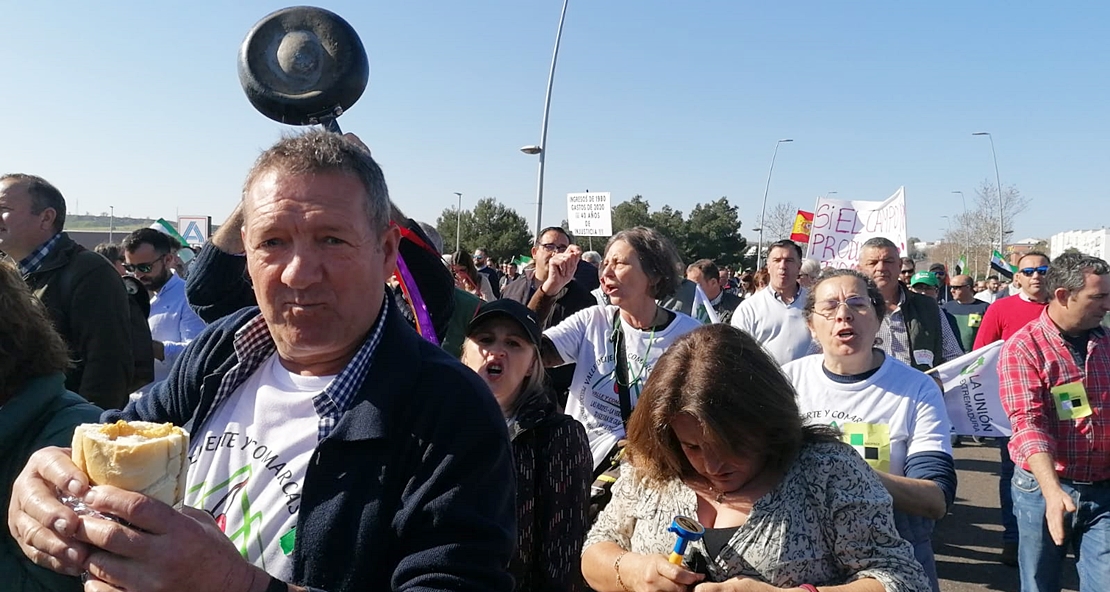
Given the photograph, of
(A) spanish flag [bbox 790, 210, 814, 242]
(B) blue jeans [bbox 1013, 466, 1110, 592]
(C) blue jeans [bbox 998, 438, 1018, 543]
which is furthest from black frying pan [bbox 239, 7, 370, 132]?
(A) spanish flag [bbox 790, 210, 814, 242]

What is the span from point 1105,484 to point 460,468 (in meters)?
3.80

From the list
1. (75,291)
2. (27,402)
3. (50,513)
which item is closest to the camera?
(50,513)

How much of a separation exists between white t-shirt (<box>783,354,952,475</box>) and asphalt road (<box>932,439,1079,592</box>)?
3.10 meters

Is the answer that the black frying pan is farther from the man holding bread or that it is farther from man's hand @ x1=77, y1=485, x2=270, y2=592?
man's hand @ x1=77, y1=485, x2=270, y2=592

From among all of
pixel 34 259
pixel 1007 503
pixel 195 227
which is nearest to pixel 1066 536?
pixel 1007 503

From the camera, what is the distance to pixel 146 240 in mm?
6129

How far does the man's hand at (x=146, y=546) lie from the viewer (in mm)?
1141

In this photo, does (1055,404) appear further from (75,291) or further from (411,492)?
(75,291)

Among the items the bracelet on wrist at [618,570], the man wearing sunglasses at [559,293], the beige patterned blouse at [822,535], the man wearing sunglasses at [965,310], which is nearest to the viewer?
the beige patterned blouse at [822,535]

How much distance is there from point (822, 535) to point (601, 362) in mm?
2269

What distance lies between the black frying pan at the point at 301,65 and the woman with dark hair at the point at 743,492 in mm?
1362

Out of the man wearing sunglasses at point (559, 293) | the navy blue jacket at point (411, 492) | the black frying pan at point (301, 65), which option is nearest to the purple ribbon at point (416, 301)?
the black frying pan at point (301, 65)

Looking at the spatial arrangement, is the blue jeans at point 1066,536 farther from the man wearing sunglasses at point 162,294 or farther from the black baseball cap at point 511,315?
the man wearing sunglasses at point 162,294

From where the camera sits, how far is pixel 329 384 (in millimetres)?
1600
